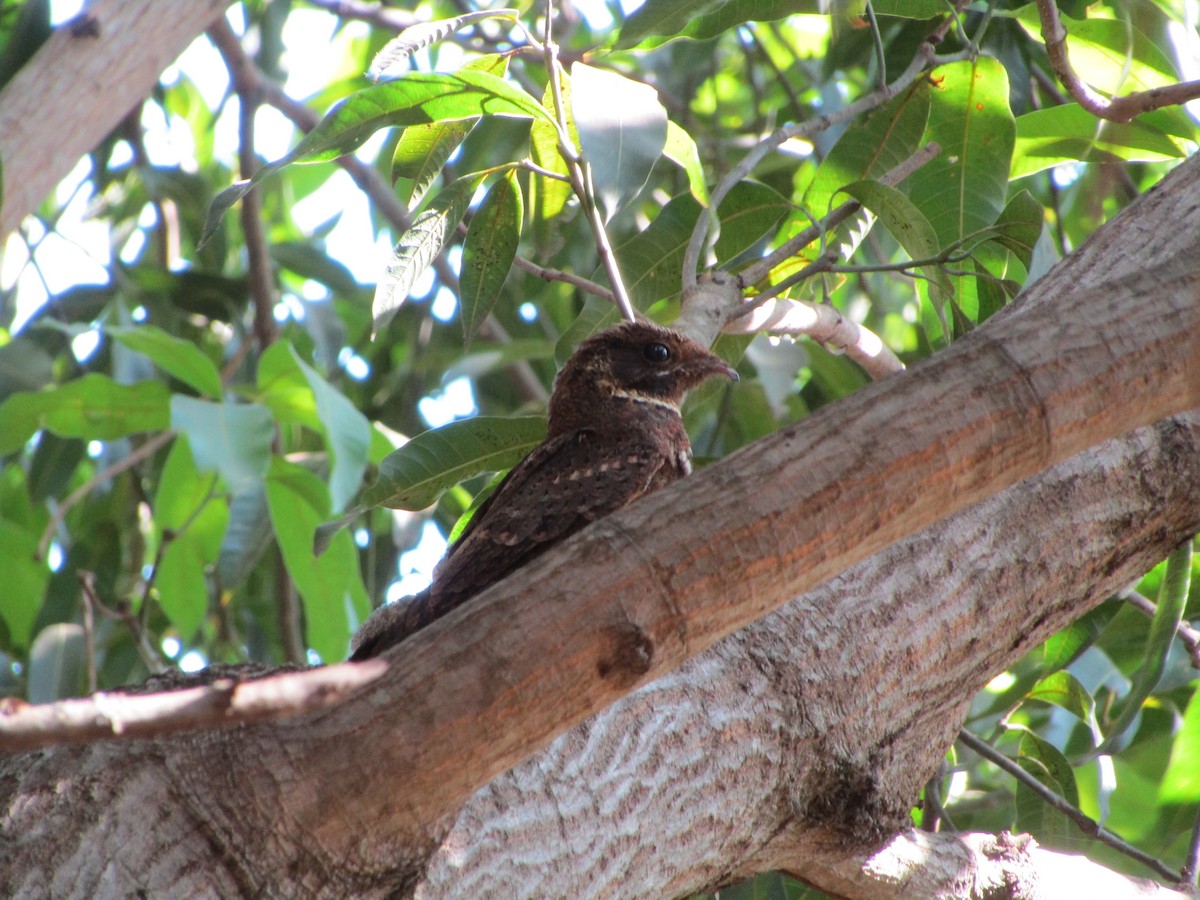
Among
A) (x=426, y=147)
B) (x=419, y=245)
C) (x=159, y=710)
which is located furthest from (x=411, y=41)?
(x=159, y=710)

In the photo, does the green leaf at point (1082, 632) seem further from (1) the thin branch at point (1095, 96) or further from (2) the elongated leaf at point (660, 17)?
(2) the elongated leaf at point (660, 17)

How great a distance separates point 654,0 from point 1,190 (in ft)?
5.53

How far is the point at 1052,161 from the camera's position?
10.3 feet

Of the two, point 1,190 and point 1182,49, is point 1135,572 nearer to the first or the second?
point 1182,49

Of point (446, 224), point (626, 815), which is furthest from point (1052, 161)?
point (626, 815)

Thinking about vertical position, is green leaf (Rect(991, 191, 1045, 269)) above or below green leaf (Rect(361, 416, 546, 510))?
below

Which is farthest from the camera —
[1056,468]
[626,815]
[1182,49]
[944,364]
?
[1182,49]

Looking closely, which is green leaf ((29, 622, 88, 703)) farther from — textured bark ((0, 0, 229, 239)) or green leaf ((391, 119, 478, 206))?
green leaf ((391, 119, 478, 206))

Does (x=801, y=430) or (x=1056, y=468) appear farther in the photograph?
(x=1056, y=468)

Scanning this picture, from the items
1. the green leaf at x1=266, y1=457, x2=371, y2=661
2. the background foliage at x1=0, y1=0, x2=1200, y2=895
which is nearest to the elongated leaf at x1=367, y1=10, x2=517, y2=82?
the background foliage at x1=0, y1=0, x2=1200, y2=895

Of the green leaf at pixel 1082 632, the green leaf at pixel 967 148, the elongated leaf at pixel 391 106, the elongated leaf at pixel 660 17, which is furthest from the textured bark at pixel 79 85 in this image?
the green leaf at pixel 1082 632

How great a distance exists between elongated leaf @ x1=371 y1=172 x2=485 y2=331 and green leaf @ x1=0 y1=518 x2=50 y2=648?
2.17 meters

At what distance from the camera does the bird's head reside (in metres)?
3.39

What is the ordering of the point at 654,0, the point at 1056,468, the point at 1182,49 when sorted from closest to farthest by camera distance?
the point at 1056,468 → the point at 654,0 → the point at 1182,49
